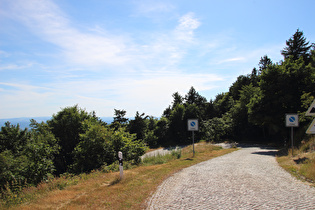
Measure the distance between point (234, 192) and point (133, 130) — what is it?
39.7 meters

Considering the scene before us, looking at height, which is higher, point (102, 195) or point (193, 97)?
point (193, 97)

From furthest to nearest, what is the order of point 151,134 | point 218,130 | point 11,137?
point 151,134
point 218,130
point 11,137

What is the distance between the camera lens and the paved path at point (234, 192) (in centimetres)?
516

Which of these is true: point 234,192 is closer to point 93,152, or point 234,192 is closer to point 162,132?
point 93,152

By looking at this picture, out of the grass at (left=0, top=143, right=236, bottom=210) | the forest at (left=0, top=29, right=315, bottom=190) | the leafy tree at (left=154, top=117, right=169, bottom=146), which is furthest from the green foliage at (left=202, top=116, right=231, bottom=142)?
the grass at (left=0, top=143, right=236, bottom=210)

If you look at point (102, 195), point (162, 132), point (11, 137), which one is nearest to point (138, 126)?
point (162, 132)

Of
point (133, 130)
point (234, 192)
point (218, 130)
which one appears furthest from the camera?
point (133, 130)

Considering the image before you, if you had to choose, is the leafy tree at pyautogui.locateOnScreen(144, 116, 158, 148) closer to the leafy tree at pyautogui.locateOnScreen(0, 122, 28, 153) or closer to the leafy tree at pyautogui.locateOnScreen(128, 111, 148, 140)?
the leafy tree at pyautogui.locateOnScreen(128, 111, 148, 140)

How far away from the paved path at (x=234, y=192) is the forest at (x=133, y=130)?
23.2ft

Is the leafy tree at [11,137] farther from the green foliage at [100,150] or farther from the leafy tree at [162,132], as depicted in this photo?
the leafy tree at [162,132]

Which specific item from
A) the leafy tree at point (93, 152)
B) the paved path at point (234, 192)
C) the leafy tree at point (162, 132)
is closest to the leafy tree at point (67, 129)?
the leafy tree at point (93, 152)

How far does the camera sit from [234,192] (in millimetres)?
6117

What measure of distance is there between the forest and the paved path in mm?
7078

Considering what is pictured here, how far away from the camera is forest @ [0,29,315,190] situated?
1195cm
